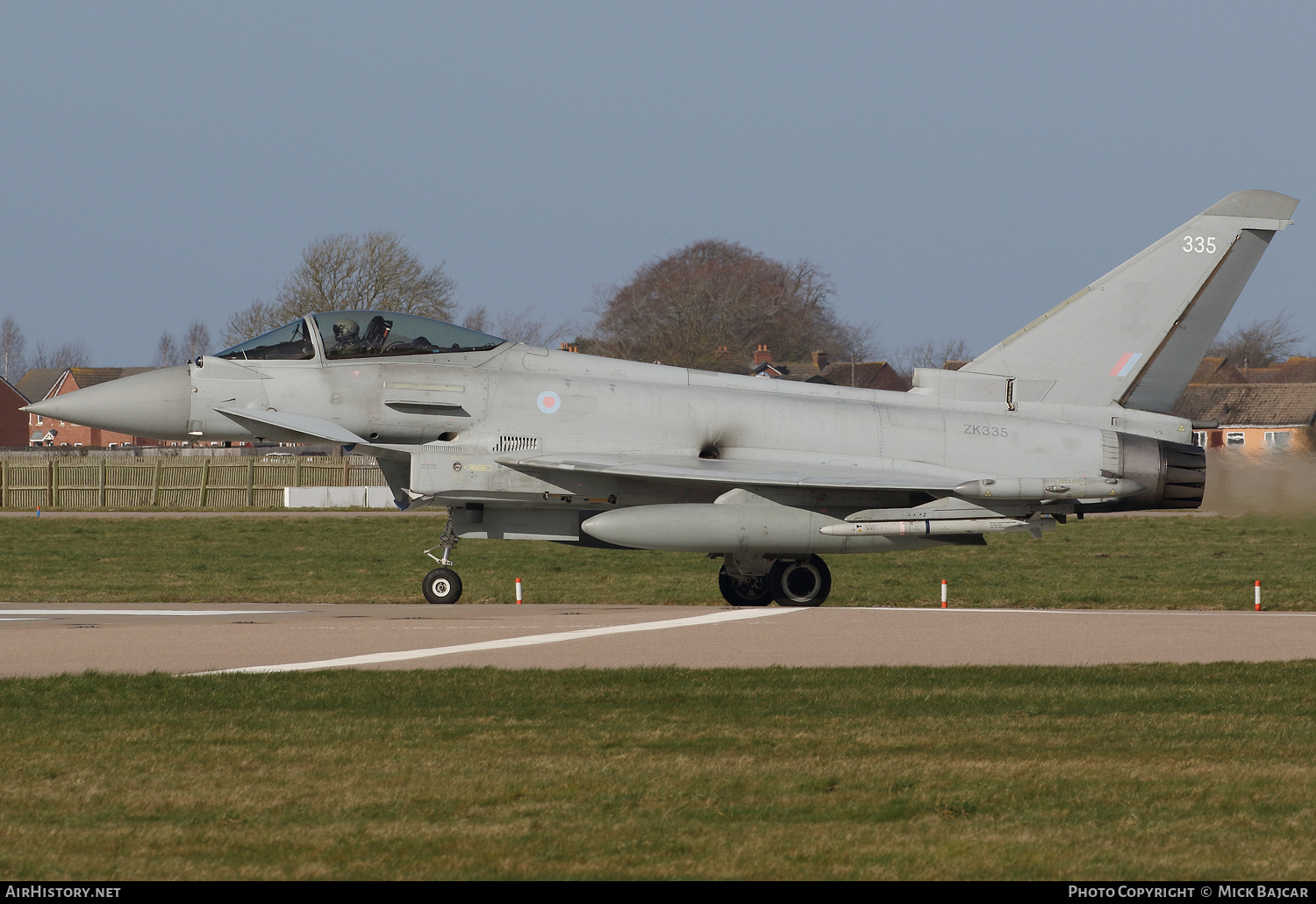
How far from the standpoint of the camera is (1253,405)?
67875 millimetres

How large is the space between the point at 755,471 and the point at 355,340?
5.04 meters

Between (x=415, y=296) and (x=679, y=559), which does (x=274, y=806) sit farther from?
(x=415, y=296)

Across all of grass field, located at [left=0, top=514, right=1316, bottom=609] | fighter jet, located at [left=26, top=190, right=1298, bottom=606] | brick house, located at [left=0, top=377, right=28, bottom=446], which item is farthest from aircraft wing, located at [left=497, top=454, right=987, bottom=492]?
brick house, located at [left=0, top=377, right=28, bottom=446]

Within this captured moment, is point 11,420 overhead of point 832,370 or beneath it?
beneath

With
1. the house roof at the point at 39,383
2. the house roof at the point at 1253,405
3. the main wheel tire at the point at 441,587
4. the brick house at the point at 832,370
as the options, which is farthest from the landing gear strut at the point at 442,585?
the house roof at the point at 39,383

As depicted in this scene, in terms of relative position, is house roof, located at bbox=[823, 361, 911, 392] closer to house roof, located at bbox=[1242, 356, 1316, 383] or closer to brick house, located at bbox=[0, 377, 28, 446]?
house roof, located at bbox=[1242, 356, 1316, 383]

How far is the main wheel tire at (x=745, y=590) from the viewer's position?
17516 millimetres

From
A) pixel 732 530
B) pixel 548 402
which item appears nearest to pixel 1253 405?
pixel 732 530

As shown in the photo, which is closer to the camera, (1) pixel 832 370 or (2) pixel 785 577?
(2) pixel 785 577

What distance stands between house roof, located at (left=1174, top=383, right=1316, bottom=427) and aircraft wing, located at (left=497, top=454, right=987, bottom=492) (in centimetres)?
5363

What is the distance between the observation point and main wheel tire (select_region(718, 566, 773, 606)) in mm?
17516

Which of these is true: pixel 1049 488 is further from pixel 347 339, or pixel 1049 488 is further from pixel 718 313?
pixel 718 313

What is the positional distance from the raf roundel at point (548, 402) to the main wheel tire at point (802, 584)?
11.4ft

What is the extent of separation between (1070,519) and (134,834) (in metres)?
36.0
